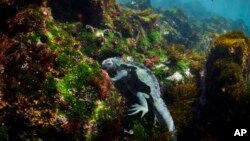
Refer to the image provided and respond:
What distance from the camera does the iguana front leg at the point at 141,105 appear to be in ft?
22.7

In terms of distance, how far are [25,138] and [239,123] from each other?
5.74 metres

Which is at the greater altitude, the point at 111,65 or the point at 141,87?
the point at 111,65

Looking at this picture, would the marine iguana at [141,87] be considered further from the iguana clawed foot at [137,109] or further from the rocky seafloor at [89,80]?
the rocky seafloor at [89,80]

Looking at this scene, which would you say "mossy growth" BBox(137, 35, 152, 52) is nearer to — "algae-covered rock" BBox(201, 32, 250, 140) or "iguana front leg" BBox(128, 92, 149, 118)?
"algae-covered rock" BBox(201, 32, 250, 140)

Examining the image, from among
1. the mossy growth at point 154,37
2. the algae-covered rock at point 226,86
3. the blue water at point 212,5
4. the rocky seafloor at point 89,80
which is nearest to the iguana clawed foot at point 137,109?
the rocky seafloor at point 89,80

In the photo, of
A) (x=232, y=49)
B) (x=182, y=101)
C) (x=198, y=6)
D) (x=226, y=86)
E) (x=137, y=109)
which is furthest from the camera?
(x=198, y=6)

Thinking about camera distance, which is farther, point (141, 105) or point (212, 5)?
point (212, 5)

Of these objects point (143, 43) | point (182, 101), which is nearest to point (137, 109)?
point (182, 101)

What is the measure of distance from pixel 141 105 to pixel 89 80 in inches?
73.3

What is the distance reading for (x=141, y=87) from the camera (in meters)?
7.76

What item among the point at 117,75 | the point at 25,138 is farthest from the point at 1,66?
the point at 117,75

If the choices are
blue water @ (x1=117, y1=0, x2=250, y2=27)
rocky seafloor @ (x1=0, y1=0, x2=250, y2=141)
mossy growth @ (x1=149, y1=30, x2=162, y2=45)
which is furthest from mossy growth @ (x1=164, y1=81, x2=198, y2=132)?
blue water @ (x1=117, y1=0, x2=250, y2=27)

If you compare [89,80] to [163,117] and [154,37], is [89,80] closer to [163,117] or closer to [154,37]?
[163,117]

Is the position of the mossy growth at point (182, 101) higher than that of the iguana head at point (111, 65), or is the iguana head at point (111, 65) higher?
the iguana head at point (111, 65)
